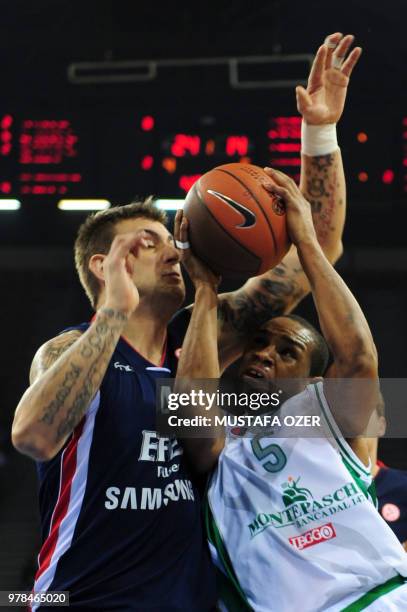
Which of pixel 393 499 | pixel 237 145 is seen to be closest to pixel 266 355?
pixel 393 499

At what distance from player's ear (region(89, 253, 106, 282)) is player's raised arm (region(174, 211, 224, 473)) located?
30cm

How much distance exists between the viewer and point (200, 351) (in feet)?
7.54

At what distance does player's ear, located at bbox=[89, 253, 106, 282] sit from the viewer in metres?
2.59

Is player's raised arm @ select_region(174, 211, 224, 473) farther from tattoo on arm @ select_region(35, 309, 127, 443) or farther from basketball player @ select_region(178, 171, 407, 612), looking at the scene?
tattoo on arm @ select_region(35, 309, 127, 443)

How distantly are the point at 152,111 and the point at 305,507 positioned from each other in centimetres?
374

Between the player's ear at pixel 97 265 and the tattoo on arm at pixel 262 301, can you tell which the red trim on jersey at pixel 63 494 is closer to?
the player's ear at pixel 97 265

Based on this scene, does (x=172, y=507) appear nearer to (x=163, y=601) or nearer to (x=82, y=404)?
(x=163, y=601)

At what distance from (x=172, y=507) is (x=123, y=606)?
0.27 meters

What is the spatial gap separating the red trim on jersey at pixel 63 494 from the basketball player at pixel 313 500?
1.21ft

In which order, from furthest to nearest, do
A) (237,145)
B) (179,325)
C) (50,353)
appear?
(237,145) → (179,325) → (50,353)

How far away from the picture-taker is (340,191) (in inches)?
107

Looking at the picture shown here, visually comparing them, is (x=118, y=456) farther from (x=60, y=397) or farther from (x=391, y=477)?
(x=391, y=477)

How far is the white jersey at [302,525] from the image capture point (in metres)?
2.12

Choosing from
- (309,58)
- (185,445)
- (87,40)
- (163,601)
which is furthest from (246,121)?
(163,601)
